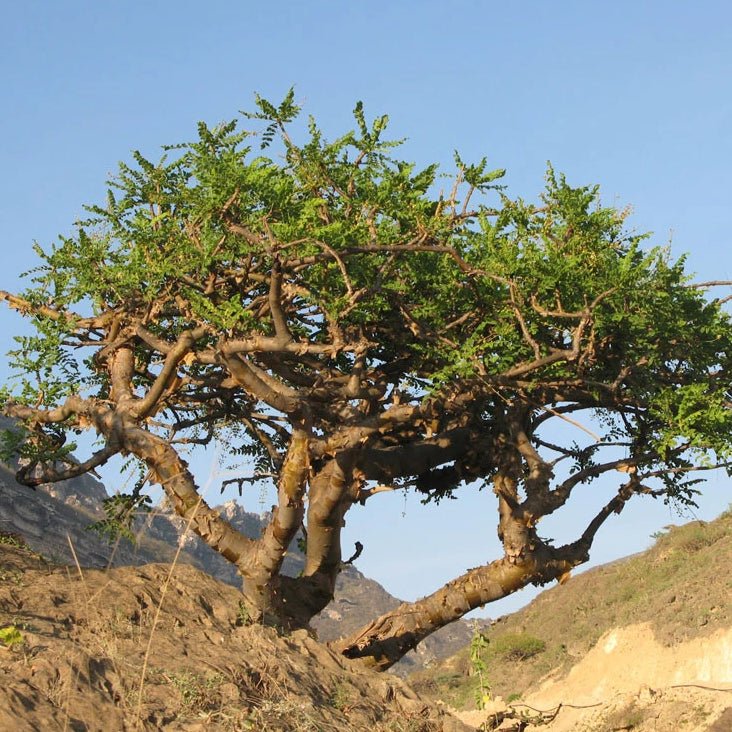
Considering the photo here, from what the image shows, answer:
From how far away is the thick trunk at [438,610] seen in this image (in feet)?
56.0

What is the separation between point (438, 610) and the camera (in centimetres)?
1711

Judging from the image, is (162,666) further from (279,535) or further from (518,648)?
(518,648)

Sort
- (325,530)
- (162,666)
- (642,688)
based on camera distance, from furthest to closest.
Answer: (642,688)
(325,530)
(162,666)

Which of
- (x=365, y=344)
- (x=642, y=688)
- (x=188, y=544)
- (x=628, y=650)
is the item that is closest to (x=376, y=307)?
(x=365, y=344)

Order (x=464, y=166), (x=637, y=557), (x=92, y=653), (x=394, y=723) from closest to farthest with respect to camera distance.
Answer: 1. (x=92, y=653)
2. (x=394, y=723)
3. (x=464, y=166)
4. (x=637, y=557)

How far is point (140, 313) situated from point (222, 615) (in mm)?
6695

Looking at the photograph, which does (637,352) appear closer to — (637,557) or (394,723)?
(394,723)

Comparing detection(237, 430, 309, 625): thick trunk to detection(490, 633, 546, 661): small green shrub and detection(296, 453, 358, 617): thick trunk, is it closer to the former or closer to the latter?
detection(296, 453, 358, 617): thick trunk

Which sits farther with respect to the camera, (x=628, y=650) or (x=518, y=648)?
(x=518, y=648)

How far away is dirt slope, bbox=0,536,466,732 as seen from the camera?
8.34 meters

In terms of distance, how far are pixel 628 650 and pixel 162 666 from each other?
33756 millimetres

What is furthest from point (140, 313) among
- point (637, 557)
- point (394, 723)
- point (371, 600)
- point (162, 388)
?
point (371, 600)

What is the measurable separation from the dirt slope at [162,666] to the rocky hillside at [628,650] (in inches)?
380

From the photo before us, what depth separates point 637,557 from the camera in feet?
197
